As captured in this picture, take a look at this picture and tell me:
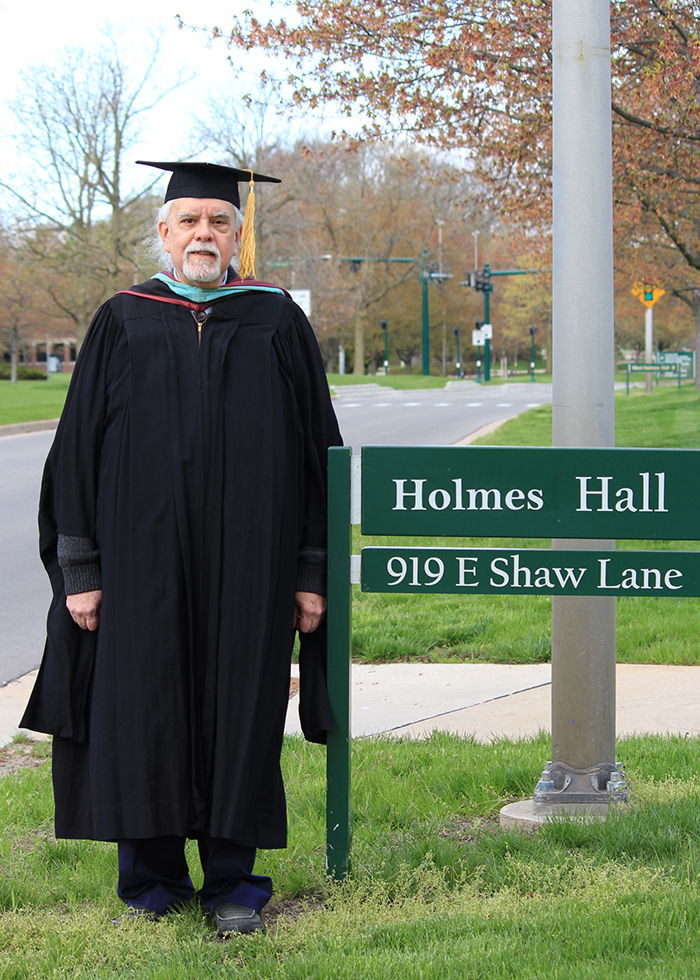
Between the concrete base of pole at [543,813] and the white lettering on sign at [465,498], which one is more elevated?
the white lettering on sign at [465,498]

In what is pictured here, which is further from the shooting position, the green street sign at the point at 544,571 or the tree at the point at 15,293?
the tree at the point at 15,293

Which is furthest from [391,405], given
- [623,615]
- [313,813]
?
[313,813]

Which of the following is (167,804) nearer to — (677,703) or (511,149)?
(677,703)

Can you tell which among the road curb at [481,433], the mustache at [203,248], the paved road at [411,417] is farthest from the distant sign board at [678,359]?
the mustache at [203,248]

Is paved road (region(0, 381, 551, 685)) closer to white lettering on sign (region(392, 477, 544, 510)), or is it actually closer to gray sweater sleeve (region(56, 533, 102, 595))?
white lettering on sign (region(392, 477, 544, 510))

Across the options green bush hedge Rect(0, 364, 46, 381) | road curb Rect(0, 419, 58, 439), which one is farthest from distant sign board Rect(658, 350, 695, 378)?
green bush hedge Rect(0, 364, 46, 381)

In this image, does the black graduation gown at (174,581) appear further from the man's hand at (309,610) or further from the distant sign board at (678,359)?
the distant sign board at (678,359)

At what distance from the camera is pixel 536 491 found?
3092 mm

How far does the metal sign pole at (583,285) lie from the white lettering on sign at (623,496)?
46cm

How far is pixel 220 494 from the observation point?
2.96 metres

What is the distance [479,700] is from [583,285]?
7.83 ft

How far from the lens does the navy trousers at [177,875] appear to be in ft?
9.86

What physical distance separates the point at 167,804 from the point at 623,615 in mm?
4453

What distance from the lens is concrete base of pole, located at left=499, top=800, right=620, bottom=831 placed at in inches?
140
